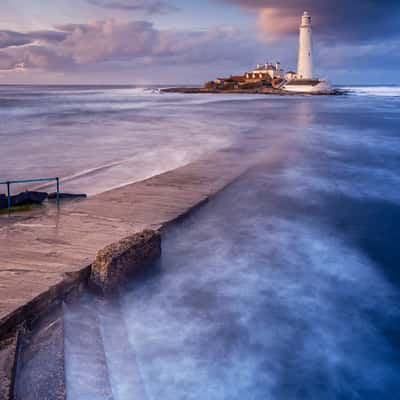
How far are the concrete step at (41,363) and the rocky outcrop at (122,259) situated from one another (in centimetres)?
69

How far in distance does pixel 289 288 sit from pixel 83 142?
1359cm

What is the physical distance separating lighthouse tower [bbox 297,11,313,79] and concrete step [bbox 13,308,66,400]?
271 ft

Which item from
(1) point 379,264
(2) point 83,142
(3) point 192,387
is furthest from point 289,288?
(2) point 83,142

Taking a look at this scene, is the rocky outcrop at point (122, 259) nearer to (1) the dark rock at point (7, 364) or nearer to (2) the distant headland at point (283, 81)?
(1) the dark rock at point (7, 364)

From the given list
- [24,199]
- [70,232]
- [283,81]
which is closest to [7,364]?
[70,232]

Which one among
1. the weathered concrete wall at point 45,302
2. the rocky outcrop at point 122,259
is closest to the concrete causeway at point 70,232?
the weathered concrete wall at point 45,302

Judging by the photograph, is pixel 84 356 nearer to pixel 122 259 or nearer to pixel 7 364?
pixel 7 364

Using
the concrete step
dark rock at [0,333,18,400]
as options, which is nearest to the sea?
the concrete step

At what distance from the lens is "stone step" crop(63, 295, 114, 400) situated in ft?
Result: 9.12

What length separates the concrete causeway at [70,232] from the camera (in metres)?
3.32

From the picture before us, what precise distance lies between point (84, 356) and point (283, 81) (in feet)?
318

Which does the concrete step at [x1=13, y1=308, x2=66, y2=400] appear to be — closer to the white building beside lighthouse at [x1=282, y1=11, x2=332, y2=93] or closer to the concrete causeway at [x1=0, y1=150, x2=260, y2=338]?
the concrete causeway at [x1=0, y1=150, x2=260, y2=338]

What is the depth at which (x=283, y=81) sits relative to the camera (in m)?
93.6

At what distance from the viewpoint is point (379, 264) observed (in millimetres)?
5305
